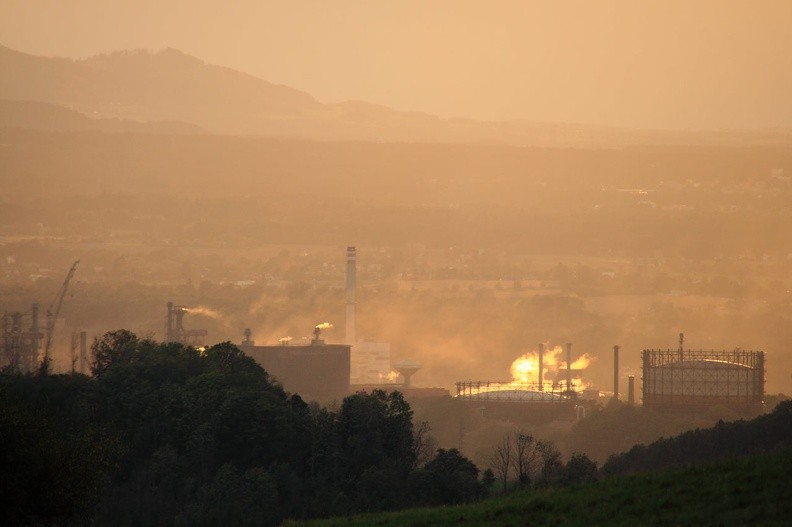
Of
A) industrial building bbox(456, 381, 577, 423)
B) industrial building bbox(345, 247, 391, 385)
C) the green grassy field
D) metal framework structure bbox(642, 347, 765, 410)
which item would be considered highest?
industrial building bbox(345, 247, 391, 385)

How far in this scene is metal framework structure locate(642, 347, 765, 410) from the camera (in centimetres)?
13038

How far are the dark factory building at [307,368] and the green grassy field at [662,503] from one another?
9872 centimetres

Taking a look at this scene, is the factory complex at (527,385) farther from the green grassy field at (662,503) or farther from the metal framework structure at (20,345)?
the green grassy field at (662,503)

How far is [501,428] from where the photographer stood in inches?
5153

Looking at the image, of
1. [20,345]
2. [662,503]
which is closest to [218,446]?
A: [662,503]

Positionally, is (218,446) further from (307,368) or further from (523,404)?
(307,368)

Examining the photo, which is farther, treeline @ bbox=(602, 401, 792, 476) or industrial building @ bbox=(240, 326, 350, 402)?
industrial building @ bbox=(240, 326, 350, 402)

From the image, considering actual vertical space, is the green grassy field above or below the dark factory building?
below

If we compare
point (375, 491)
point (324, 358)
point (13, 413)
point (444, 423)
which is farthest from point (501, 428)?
point (13, 413)

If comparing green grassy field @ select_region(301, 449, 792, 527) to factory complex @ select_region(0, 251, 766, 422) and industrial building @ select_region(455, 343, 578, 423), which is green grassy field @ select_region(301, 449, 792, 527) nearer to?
factory complex @ select_region(0, 251, 766, 422)

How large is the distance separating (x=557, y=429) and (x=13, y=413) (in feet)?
291

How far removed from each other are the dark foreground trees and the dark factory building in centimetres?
5250

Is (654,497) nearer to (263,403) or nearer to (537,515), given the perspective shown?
(537,515)

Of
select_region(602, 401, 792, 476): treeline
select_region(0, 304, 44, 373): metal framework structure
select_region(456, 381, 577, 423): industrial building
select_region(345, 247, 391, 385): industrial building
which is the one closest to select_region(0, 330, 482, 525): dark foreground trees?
select_region(602, 401, 792, 476): treeline
